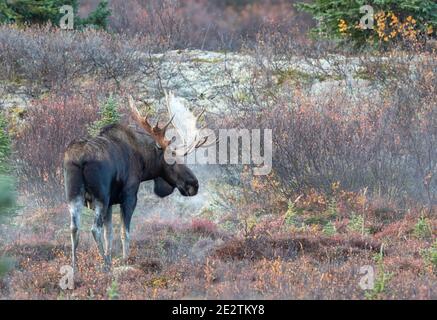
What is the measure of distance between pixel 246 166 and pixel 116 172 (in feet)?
16.3

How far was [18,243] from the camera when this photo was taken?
40.4ft

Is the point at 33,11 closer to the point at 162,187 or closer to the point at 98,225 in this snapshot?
the point at 162,187

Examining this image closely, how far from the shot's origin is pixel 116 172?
1123 centimetres

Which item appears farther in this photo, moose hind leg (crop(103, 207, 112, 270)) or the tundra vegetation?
moose hind leg (crop(103, 207, 112, 270))

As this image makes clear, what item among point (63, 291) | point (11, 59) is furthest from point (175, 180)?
point (11, 59)

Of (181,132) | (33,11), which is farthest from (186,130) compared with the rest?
(33,11)

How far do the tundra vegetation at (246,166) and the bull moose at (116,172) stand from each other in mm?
456

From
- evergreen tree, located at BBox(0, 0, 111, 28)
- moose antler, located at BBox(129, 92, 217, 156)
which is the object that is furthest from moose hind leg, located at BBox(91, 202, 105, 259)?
evergreen tree, located at BBox(0, 0, 111, 28)

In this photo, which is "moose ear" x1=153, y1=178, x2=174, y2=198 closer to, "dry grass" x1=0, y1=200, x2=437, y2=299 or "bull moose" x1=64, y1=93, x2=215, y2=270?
"bull moose" x1=64, y1=93, x2=215, y2=270

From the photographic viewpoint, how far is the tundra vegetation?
34.1 feet

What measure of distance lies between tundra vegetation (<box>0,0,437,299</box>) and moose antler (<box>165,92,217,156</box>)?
3.61 ft

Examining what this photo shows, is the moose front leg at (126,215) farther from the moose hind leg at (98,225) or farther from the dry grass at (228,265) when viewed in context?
the moose hind leg at (98,225)
